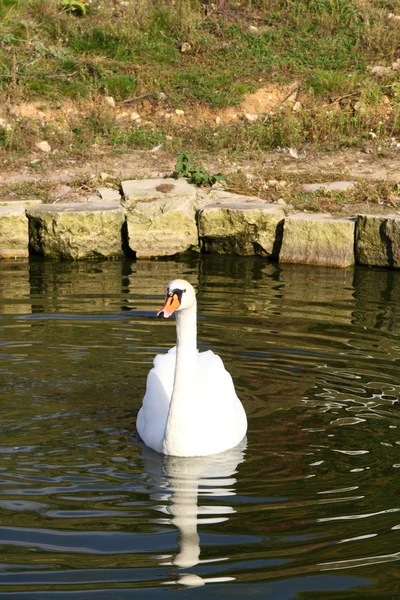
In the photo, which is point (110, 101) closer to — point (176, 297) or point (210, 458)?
point (176, 297)

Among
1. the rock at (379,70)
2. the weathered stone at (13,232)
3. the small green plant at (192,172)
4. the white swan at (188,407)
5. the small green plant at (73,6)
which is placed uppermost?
the small green plant at (73,6)

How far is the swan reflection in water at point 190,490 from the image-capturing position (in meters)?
4.45

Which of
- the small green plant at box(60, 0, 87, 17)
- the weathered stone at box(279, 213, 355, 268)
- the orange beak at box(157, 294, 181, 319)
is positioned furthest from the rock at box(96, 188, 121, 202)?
the orange beak at box(157, 294, 181, 319)

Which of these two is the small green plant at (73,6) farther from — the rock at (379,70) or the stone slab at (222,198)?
the stone slab at (222,198)

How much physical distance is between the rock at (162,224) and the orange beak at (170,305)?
5.18 meters

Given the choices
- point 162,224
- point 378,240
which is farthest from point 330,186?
point 162,224

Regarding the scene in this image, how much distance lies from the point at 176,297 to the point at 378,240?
5.05 meters

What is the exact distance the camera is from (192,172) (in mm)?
11680

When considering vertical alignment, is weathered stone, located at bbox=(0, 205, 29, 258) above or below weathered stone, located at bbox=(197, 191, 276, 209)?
below

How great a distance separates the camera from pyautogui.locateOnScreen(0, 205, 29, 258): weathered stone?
34.8 feet

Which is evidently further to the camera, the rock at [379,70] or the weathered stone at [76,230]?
the rock at [379,70]

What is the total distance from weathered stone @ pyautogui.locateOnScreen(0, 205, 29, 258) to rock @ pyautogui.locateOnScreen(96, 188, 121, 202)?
100 centimetres

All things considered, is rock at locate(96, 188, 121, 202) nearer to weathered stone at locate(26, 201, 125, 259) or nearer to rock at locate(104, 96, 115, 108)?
weathered stone at locate(26, 201, 125, 259)

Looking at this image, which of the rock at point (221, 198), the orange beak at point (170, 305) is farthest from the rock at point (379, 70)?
the orange beak at point (170, 305)
